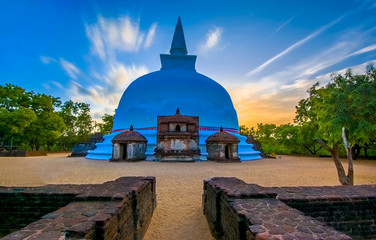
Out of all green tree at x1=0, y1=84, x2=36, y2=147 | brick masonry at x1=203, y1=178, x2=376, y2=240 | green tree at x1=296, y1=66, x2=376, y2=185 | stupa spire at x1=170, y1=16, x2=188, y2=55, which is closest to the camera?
brick masonry at x1=203, y1=178, x2=376, y2=240

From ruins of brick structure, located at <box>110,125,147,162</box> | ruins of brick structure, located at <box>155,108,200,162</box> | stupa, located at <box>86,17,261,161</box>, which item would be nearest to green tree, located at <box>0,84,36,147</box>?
stupa, located at <box>86,17,261,161</box>

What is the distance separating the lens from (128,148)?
17.7 metres

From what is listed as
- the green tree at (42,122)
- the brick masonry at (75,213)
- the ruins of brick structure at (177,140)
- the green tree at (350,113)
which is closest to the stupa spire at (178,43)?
the ruins of brick structure at (177,140)

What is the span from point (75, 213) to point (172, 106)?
20.1 meters

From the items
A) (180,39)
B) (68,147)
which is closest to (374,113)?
(180,39)

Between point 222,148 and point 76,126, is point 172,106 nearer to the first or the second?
point 222,148

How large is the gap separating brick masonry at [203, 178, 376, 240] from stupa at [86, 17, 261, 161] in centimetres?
1591

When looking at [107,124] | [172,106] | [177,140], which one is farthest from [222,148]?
[107,124]

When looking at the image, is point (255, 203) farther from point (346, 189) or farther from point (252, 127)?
point (252, 127)

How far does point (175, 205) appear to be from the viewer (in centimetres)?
550

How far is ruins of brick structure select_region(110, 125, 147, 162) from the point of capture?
58.0ft

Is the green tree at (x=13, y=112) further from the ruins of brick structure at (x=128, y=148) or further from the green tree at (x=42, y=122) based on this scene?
the ruins of brick structure at (x=128, y=148)

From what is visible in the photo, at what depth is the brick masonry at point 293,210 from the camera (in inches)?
104

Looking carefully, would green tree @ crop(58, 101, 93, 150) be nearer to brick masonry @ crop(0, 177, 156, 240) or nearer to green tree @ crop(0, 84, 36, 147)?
green tree @ crop(0, 84, 36, 147)
